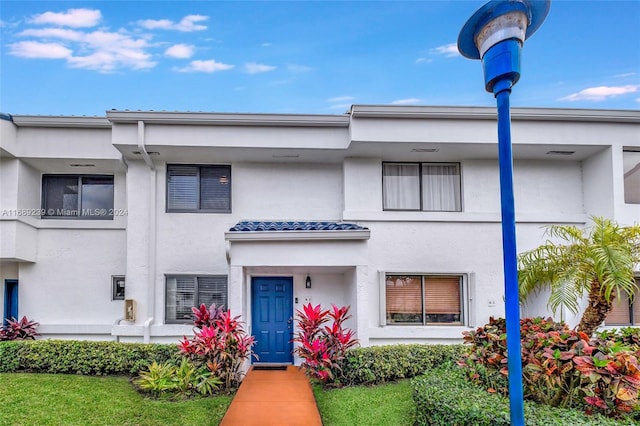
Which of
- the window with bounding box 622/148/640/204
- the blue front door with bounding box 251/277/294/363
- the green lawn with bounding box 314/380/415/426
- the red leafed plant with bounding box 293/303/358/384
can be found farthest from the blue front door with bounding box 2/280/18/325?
the window with bounding box 622/148/640/204

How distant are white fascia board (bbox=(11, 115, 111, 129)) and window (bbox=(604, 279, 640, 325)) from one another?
13138 mm

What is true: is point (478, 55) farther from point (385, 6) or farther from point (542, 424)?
point (385, 6)

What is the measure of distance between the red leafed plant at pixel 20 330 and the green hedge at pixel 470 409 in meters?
9.39

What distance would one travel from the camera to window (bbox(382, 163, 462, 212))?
10727 millimetres

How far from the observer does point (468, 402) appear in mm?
5230

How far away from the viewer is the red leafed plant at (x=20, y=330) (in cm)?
1019

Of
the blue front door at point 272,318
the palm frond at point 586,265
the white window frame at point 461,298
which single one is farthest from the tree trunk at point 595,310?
the blue front door at point 272,318

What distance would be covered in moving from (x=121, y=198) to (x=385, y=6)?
8472mm

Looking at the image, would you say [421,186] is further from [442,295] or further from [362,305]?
[362,305]

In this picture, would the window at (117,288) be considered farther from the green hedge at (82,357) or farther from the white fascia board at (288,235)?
the white fascia board at (288,235)

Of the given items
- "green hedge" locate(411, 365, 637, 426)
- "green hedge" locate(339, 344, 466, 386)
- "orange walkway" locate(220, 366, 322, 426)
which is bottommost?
"orange walkway" locate(220, 366, 322, 426)

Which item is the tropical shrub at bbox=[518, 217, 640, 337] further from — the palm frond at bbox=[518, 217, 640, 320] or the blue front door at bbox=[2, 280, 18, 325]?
the blue front door at bbox=[2, 280, 18, 325]

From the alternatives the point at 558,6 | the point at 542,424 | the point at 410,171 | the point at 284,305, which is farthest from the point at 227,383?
the point at 558,6

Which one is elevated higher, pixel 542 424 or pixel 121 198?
pixel 121 198
